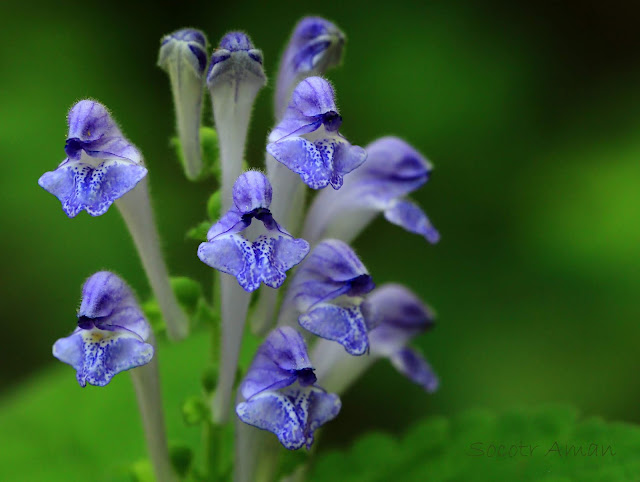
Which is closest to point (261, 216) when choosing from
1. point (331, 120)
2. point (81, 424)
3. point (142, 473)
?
point (331, 120)

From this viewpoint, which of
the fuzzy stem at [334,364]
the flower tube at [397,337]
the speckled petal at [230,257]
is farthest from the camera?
the flower tube at [397,337]

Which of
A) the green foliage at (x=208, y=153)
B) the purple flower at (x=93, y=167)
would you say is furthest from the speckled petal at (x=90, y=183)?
the green foliage at (x=208, y=153)

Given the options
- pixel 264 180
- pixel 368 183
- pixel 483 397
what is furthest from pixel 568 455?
pixel 483 397

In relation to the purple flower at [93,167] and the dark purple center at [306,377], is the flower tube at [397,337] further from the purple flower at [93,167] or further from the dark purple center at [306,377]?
the purple flower at [93,167]

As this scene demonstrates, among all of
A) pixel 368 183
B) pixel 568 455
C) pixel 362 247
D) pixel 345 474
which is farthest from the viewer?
pixel 362 247

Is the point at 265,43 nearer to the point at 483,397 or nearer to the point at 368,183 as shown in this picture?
the point at 483,397

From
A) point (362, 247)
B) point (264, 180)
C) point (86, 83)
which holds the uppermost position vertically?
point (264, 180)

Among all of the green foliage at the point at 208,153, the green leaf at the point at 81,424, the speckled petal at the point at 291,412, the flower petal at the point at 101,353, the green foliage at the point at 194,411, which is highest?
the green foliage at the point at 208,153
